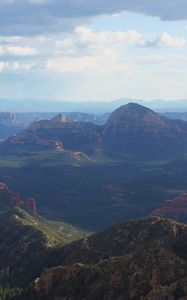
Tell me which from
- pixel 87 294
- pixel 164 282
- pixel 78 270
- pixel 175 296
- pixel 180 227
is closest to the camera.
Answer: pixel 175 296

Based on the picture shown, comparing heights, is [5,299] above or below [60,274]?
below

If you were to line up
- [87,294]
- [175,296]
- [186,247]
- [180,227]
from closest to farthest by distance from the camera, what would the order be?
1. [175,296]
2. [87,294]
3. [186,247]
4. [180,227]

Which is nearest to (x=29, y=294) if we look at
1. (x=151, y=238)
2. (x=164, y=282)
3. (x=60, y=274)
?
(x=60, y=274)

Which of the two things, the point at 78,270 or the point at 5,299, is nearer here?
the point at 78,270

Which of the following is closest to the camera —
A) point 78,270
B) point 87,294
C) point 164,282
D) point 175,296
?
point 175,296

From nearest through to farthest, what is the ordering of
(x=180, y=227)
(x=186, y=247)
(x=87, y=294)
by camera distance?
(x=87, y=294), (x=186, y=247), (x=180, y=227)

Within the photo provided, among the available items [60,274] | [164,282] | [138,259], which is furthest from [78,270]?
[164,282]

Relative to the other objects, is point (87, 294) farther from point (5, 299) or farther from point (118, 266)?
point (5, 299)

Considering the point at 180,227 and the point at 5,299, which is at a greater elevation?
the point at 180,227

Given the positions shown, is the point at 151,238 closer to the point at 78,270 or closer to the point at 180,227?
the point at 180,227
